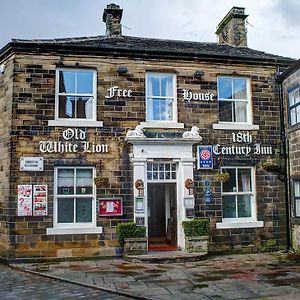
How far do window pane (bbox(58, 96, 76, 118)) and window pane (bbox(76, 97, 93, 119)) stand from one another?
155mm

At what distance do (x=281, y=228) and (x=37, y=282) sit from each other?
26.6ft

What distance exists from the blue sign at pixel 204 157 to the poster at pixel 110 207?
9.31 ft

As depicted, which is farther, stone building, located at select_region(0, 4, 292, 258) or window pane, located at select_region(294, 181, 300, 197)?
window pane, located at select_region(294, 181, 300, 197)

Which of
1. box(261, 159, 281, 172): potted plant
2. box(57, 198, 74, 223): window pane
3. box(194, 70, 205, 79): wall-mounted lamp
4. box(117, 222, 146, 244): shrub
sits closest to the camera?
box(117, 222, 146, 244): shrub

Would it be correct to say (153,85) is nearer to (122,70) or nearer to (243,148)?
(122,70)

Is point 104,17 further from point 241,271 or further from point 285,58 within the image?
point 241,271

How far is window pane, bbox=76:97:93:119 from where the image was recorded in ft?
42.7

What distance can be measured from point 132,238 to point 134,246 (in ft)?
0.79

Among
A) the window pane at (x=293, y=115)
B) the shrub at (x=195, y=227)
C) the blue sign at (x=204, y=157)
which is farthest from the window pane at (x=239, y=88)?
the shrub at (x=195, y=227)

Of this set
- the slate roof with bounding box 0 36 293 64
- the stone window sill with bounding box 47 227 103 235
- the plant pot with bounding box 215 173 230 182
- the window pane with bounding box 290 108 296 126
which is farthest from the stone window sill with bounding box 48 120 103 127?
the window pane with bounding box 290 108 296 126

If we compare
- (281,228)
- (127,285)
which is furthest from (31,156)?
(281,228)

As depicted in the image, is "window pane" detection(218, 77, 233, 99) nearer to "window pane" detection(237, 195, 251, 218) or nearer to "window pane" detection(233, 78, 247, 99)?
"window pane" detection(233, 78, 247, 99)

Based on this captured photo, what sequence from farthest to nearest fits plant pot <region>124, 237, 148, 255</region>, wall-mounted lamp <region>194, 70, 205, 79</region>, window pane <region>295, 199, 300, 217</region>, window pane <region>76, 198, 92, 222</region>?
wall-mounted lamp <region>194, 70, 205, 79</region> → window pane <region>295, 199, 300, 217</region> → window pane <region>76, 198, 92, 222</region> → plant pot <region>124, 237, 148, 255</region>

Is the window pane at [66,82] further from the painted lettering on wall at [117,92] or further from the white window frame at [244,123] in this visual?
the white window frame at [244,123]
